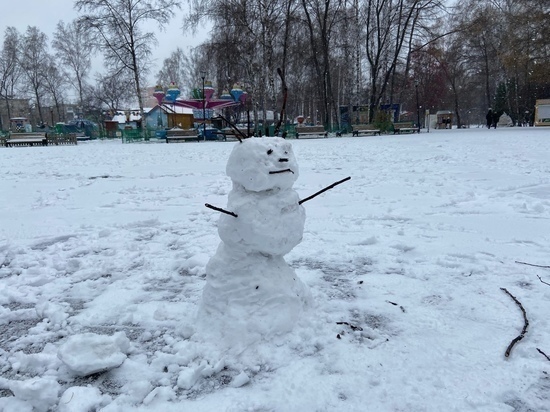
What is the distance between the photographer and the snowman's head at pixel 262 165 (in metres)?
2.24

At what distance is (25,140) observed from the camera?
27859mm

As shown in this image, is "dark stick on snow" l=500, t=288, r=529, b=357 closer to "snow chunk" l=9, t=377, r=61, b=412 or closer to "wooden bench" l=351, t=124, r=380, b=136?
"snow chunk" l=9, t=377, r=61, b=412

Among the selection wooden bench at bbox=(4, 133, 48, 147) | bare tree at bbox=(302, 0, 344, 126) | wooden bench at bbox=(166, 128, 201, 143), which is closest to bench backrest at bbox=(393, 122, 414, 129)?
bare tree at bbox=(302, 0, 344, 126)

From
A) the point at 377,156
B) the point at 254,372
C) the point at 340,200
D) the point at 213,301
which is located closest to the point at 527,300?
the point at 254,372

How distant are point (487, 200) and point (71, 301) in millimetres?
5426

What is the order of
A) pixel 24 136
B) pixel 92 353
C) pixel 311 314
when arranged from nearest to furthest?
1. pixel 92 353
2. pixel 311 314
3. pixel 24 136

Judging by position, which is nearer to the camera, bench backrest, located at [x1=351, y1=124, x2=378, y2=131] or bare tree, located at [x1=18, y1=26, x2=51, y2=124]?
bench backrest, located at [x1=351, y1=124, x2=378, y2=131]

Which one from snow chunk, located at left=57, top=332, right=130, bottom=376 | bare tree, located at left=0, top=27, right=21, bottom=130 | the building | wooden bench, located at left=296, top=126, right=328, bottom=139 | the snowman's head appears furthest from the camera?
bare tree, located at left=0, top=27, right=21, bottom=130

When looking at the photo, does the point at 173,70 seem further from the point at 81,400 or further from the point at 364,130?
the point at 81,400

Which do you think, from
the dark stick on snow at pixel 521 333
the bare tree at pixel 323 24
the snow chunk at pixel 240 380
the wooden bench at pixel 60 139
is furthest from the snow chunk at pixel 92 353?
the wooden bench at pixel 60 139

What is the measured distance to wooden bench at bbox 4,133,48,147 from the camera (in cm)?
2766

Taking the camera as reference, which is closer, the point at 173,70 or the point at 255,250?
the point at 255,250

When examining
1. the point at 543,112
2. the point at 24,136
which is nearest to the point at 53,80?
the point at 24,136

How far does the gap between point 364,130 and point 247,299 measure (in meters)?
28.2
